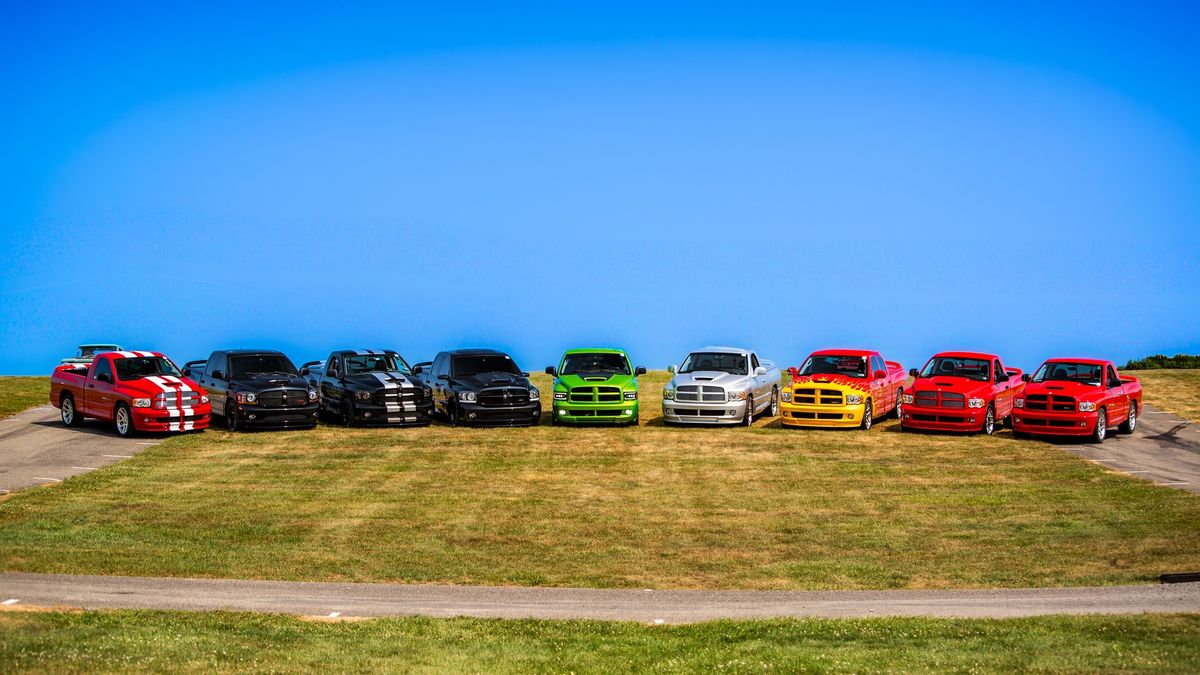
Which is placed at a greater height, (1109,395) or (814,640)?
(1109,395)

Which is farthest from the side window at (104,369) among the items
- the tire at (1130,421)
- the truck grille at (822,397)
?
the tire at (1130,421)

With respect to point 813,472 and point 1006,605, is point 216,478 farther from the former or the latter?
point 1006,605

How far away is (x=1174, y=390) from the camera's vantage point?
3925 centimetres

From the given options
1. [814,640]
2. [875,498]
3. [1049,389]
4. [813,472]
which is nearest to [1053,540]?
[875,498]

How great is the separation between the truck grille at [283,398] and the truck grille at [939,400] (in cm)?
1526

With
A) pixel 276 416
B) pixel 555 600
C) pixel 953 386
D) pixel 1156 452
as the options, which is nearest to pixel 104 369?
pixel 276 416

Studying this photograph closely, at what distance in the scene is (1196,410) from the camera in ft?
114

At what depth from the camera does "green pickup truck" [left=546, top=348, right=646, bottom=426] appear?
97.2ft

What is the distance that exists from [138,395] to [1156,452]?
2399 centimetres

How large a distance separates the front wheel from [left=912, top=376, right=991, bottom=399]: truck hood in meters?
19.3

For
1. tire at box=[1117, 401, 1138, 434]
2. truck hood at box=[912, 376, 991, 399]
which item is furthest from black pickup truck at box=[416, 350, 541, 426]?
tire at box=[1117, 401, 1138, 434]

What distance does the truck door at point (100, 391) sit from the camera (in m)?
28.8

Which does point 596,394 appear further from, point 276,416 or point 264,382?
point 264,382

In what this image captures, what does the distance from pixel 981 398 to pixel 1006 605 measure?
48.1 feet
